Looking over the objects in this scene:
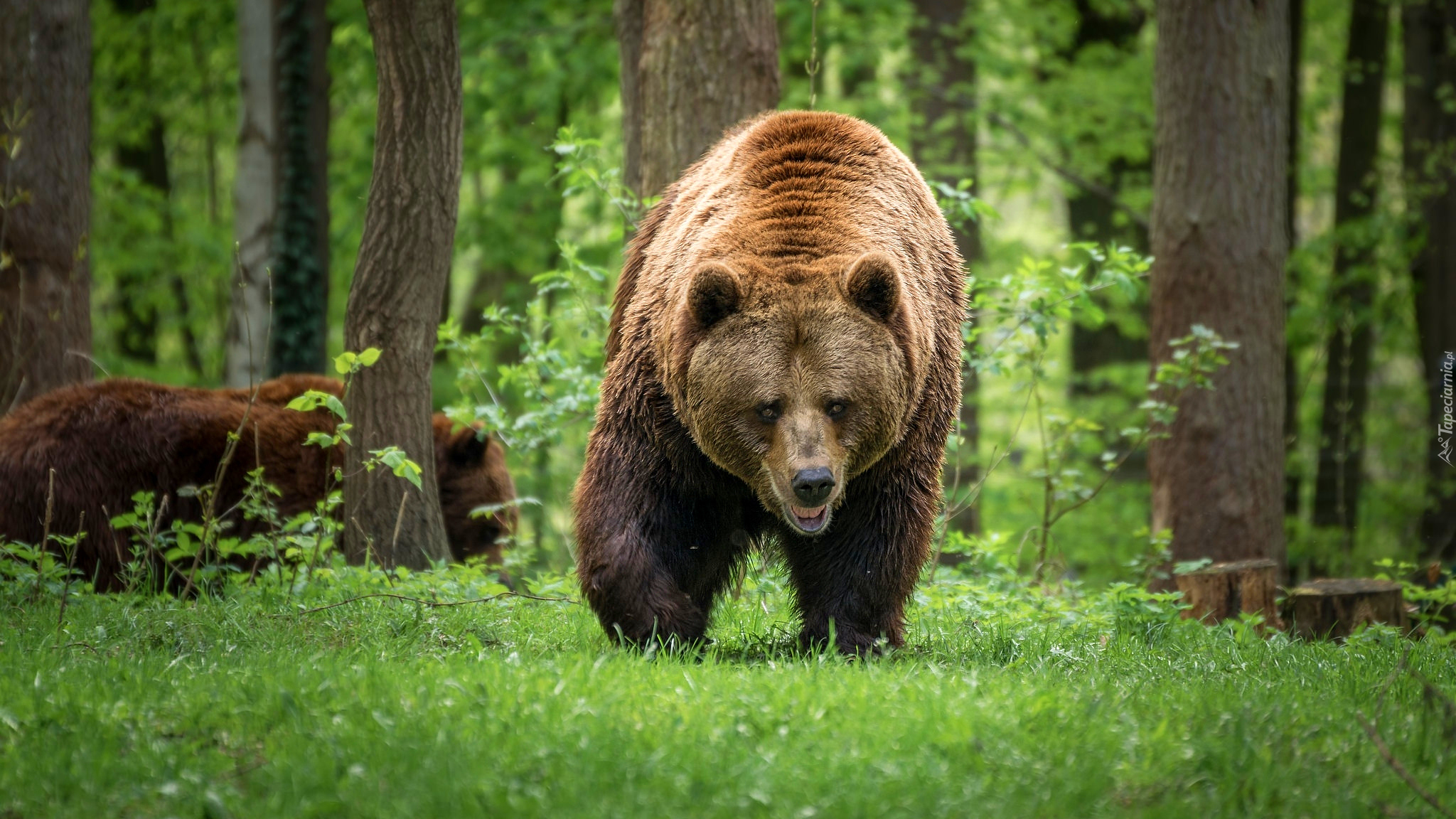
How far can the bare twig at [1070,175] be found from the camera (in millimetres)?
15133

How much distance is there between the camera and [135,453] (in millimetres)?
7898

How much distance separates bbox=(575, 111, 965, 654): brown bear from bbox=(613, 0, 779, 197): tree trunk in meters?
2.30

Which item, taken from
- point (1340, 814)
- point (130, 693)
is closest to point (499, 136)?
point (130, 693)

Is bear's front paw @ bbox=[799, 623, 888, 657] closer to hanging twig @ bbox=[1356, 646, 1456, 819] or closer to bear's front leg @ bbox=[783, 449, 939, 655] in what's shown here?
bear's front leg @ bbox=[783, 449, 939, 655]

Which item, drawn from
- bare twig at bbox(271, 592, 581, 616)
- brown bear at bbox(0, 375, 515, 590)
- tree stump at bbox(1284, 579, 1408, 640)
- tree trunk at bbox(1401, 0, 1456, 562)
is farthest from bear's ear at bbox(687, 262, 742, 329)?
tree trunk at bbox(1401, 0, 1456, 562)

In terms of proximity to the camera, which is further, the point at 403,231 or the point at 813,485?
the point at 403,231

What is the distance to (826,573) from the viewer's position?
5418 millimetres

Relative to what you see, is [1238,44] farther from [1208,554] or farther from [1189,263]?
[1208,554]

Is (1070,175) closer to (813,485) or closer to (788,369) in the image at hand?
(788,369)

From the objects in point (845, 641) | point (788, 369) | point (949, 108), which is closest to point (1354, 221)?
point (949, 108)

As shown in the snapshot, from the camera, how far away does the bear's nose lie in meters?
4.78

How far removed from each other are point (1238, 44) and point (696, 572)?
263 inches

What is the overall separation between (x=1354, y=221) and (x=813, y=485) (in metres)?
12.3

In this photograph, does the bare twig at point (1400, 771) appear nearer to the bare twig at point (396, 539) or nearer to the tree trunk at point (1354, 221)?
the bare twig at point (396, 539)
